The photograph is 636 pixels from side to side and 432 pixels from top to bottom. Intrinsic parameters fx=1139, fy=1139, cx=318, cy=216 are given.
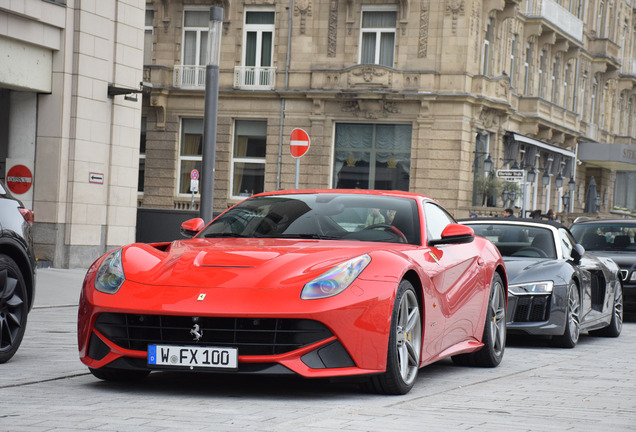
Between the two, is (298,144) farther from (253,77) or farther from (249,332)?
(253,77)

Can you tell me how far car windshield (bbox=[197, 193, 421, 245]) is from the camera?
302 inches

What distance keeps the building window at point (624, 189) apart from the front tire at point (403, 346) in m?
56.7

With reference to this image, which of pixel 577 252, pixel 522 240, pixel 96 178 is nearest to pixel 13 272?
pixel 522 240

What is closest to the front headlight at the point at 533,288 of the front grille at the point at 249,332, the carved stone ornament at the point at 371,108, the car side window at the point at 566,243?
the car side window at the point at 566,243

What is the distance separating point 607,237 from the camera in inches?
643

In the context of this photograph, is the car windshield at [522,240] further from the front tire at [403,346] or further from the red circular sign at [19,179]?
the red circular sign at [19,179]

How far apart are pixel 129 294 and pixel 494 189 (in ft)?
108

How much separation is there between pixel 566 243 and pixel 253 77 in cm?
2873

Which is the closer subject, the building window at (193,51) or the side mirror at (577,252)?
the side mirror at (577,252)

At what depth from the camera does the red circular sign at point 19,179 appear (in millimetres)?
17078

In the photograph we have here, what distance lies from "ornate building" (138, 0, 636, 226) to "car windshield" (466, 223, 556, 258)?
24995mm

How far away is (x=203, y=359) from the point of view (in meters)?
6.36

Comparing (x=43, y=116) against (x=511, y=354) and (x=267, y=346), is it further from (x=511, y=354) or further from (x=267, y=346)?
(x=267, y=346)

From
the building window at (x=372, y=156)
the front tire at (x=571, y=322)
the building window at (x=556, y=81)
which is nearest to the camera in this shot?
the front tire at (x=571, y=322)
